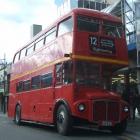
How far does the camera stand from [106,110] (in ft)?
50.8

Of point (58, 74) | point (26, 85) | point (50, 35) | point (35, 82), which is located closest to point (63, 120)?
point (58, 74)

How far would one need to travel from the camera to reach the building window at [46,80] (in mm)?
17828

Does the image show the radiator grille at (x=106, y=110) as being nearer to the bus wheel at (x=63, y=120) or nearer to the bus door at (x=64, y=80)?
the bus wheel at (x=63, y=120)

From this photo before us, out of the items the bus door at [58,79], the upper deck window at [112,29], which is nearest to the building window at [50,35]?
the bus door at [58,79]

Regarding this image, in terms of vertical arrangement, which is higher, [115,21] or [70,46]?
[115,21]

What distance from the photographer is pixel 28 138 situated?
15258mm

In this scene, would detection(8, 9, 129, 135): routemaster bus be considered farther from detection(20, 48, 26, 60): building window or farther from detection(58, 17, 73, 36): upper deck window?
detection(20, 48, 26, 60): building window

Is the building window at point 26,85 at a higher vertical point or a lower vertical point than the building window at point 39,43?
lower

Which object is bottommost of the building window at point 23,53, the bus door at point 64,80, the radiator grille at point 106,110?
the radiator grille at point 106,110

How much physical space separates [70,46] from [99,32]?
1.35 m

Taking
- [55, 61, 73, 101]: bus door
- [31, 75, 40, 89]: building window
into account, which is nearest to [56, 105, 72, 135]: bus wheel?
[55, 61, 73, 101]: bus door

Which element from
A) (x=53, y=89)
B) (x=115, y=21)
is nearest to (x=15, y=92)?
(x=53, y=89)

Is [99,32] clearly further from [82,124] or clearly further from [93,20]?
[82,124]

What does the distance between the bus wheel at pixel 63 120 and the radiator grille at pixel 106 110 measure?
2.99 ft
